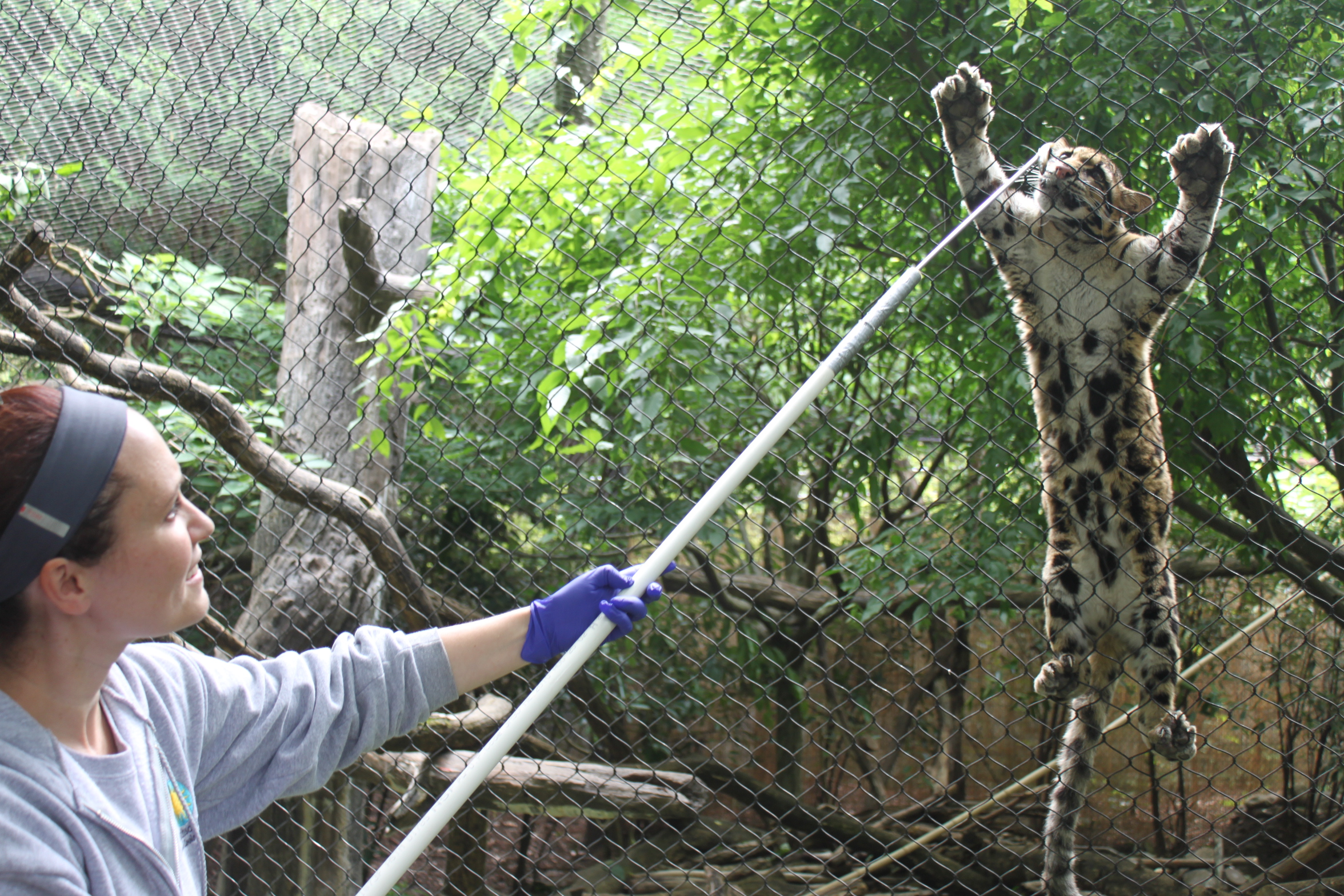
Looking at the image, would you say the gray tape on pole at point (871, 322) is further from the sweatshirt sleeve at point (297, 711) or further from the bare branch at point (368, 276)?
the bare branch at point (368, 276)

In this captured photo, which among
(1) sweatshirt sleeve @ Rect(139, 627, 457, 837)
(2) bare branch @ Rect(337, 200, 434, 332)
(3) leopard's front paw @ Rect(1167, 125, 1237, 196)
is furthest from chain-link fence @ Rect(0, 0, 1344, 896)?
(1) sweatshirt sleeve @ Rect(139, 627, 457, 837)

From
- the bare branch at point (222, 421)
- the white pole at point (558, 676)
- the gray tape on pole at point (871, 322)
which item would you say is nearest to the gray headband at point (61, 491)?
the white pole at point (558, 676)

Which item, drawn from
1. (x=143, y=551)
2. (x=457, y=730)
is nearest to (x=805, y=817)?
(x=457, y=730)

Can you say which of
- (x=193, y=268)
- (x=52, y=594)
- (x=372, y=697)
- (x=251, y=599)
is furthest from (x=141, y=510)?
(x=193, y=268)

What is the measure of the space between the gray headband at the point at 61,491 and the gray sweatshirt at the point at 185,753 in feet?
0.51

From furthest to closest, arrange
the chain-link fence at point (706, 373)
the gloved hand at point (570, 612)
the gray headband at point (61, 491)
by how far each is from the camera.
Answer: the chain-link fence at point (706, 373)
the gloved hand at point (570, 612)
the gray headband at point (61, 491)

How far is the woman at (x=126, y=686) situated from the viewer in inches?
33.9

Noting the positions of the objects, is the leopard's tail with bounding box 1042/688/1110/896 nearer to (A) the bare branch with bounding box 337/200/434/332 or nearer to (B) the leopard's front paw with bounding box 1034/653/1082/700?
(B) the leopard's front paw with bounding box 1034/653/1082/700

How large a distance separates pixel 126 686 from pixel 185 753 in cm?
11

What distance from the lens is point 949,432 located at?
2475 mm

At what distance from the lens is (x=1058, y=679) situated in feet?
5.77

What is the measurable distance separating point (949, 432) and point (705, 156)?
1.00 m

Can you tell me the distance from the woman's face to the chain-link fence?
0.95 meters

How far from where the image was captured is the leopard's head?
5.74ft
